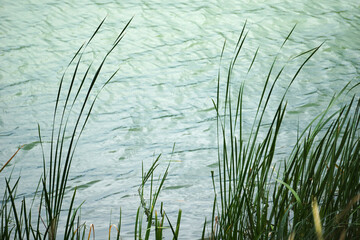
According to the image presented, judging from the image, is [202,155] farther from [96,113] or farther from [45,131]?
[45,131]

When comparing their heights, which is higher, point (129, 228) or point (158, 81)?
point (158, 81)

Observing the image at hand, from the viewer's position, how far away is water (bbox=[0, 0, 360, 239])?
224cm

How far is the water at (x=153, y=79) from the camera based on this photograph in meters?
2.24

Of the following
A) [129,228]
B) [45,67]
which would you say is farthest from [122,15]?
[129,228]

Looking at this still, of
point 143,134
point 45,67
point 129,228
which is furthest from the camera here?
point 45,67

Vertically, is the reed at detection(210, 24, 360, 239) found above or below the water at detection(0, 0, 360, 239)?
above

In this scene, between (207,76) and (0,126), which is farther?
(207,76)

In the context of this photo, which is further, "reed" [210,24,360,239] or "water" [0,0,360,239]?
"water" [0,0,360,239]

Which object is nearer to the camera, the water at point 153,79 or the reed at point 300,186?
the reed at point 300,186

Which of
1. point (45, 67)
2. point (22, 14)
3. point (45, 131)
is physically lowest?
point (45, 131)

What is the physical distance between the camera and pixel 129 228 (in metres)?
1.86

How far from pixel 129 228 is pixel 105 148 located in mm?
727

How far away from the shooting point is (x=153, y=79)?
10.1 ft

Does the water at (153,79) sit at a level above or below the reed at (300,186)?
below
